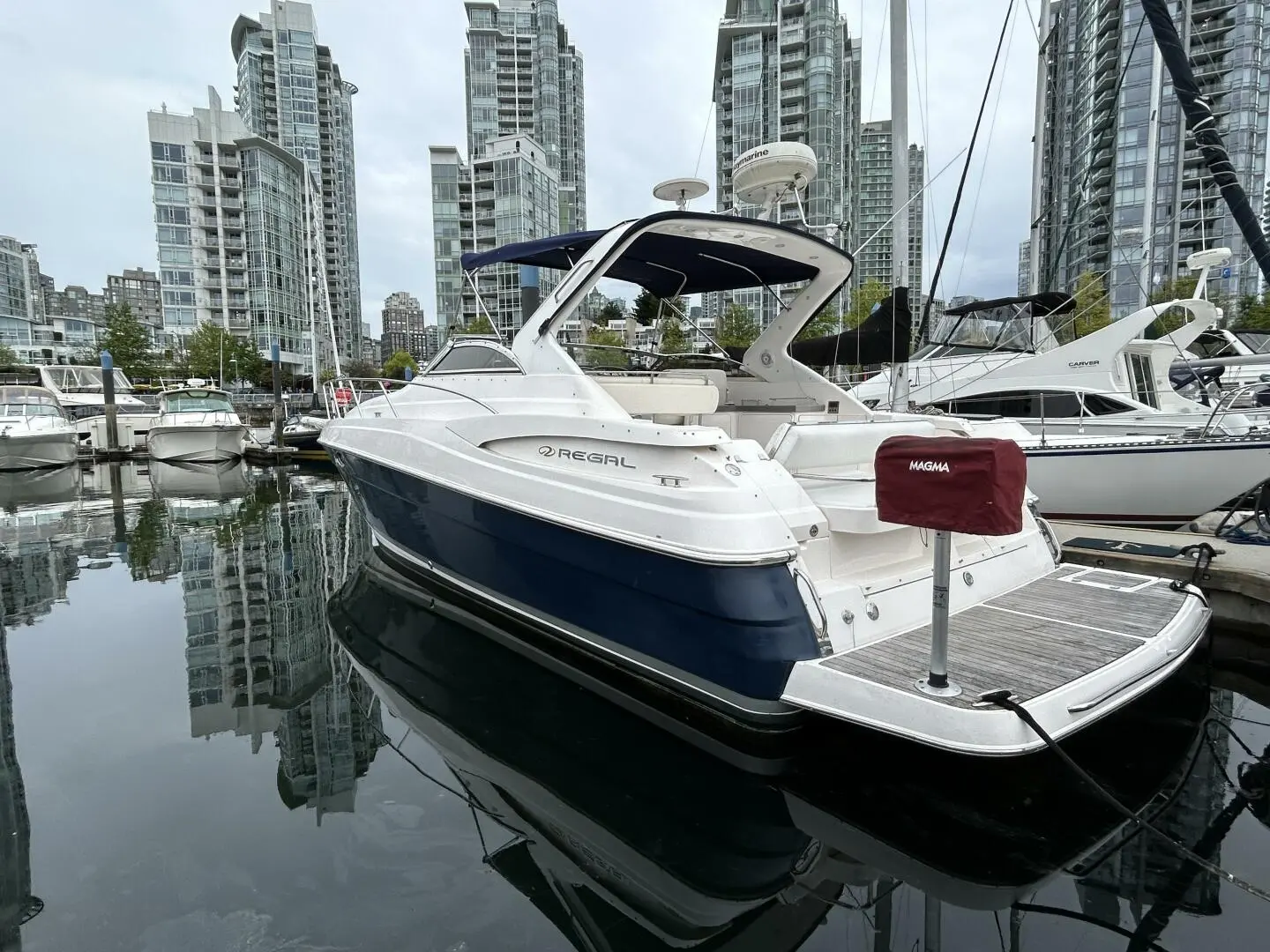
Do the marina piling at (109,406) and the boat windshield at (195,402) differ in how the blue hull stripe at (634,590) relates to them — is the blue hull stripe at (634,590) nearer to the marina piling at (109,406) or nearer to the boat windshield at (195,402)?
the boat windshield at (195,402)

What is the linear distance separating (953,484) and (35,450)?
20347 mm

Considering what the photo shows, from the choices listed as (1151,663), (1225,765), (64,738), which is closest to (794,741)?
(1151,663)

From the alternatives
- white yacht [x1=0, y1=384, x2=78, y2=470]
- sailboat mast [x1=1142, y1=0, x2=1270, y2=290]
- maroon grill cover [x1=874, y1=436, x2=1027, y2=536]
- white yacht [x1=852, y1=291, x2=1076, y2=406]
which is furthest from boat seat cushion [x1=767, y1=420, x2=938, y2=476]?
white yacht [x1=0, y1=384, x2=78, y2=470]

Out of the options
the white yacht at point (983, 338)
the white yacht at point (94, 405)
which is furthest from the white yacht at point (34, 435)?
the white yacht at point (983, 338)

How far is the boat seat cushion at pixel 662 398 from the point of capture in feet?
13.0

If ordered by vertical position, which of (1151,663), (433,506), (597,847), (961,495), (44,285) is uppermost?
(44,285)

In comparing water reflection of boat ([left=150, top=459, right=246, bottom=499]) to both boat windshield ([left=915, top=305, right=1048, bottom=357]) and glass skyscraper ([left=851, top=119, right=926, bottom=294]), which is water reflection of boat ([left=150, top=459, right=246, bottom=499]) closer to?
boat windshield ([left=915, top=305, right=1048, bottom=357])

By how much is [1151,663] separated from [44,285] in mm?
175515

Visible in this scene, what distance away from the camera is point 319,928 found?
6.87 ft

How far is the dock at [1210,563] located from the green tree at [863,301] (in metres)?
12.8

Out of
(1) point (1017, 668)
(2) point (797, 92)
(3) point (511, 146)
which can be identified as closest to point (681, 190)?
(1) point (1017, 668)

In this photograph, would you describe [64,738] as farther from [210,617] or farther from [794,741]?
[794,741]

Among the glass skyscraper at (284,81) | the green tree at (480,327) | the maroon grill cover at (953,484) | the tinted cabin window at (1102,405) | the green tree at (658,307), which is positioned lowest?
the maroon grill cover at (953,484)

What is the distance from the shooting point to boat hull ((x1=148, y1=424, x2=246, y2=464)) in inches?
667
